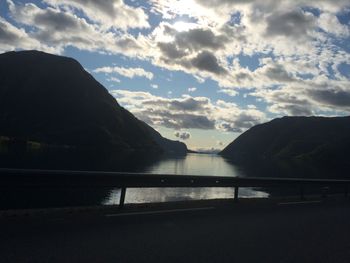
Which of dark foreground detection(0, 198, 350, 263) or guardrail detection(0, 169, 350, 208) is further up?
guardrail detection(0, 169, 350, 208)

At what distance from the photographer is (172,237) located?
27.2 feet

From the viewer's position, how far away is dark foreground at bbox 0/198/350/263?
6.70 metres

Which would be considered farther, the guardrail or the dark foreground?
the guardrail

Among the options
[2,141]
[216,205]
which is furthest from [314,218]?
[2,141]

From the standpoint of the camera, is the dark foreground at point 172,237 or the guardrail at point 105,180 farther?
the guardrail at point 105,180

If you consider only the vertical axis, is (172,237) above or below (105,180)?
below

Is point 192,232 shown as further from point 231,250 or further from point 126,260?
point 126,260

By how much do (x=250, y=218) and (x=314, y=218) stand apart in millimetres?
2273

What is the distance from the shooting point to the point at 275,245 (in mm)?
8234

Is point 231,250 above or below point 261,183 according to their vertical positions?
below

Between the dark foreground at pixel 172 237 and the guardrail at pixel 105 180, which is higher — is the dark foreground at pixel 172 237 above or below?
below

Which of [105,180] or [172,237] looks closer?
[172,237]

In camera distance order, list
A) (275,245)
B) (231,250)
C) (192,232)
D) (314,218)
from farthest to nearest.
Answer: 1. (314,218)
2. (192,232)
3. (275,245)
4. (231,250)

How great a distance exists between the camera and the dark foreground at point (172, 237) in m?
6.70
